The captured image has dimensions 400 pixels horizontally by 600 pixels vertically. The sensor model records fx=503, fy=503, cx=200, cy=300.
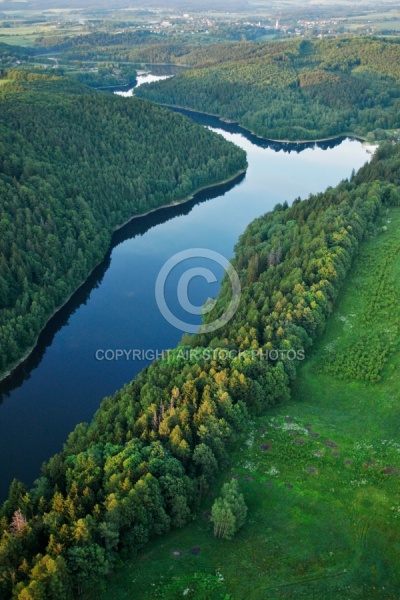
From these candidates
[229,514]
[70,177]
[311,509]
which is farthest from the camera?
[70,177]

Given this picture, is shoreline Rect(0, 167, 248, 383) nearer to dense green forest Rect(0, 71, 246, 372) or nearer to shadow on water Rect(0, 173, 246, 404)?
shadow on water Rect(0, 173, 246, 404)

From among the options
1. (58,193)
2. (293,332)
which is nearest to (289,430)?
(293,332)

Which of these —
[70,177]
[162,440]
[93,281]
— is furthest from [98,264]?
[162,440]

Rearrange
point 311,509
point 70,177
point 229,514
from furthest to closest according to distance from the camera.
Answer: point 70,177 < point 311,509 < point 229,514

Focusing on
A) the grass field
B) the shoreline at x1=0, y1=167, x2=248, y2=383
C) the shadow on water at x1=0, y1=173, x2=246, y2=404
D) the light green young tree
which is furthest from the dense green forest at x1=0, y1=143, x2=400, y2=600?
the shoreline at x1=0, y1=167, x2=248, y2=383

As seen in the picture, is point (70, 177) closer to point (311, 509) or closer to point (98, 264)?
point (98, 264)

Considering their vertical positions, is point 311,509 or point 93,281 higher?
point 93,281
